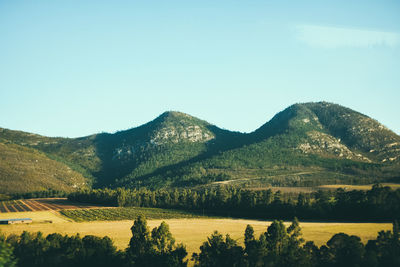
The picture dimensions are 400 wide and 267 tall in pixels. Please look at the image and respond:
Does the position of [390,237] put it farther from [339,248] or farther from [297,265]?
[297,265]

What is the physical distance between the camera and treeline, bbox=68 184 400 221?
115 meters

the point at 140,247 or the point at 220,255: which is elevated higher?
the point at 140,247

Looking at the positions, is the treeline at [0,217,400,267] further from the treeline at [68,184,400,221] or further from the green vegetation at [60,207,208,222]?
the green vegetation at [60,207,208,222]

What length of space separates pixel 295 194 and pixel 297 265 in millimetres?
128566

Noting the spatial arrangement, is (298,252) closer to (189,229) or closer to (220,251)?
(220,251)

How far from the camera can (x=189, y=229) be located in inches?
4461

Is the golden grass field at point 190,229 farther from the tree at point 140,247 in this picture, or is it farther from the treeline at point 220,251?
the treeline at point 220,251

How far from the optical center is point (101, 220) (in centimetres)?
13975

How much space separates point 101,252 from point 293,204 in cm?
9172

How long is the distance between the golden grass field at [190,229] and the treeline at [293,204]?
12.2 meters

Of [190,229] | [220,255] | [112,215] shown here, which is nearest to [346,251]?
[220,255]

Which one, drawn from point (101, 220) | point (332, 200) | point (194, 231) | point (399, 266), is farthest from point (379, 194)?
point (101, 220)

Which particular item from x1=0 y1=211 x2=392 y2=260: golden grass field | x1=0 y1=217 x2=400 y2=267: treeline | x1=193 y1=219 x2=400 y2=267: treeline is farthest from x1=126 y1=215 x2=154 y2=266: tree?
x1=0 y1=211 x2=392 y2=260: golden grass field

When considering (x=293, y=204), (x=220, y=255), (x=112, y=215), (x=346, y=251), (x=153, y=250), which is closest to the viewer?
(x=346, y=251)
